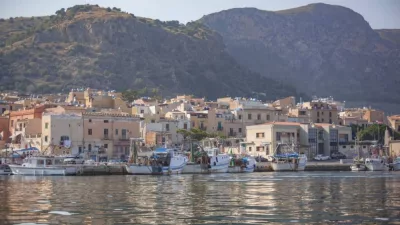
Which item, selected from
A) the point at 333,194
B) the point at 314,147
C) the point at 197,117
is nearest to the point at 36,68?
the point at 197,117

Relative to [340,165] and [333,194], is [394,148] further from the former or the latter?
[333,194]

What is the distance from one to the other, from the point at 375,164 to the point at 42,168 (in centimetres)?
4025

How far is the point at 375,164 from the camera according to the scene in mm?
86375

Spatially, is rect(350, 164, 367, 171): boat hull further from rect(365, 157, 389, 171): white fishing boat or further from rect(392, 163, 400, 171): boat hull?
rect(392, 163, 400, 171): boat hull

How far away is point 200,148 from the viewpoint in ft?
281

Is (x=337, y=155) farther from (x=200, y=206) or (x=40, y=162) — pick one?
(x=200, y=206)

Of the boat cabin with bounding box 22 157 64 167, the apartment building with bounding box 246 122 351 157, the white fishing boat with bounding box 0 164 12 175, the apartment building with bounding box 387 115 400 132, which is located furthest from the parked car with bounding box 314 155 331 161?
the white fishing boat with bounding box 0 164 12 175

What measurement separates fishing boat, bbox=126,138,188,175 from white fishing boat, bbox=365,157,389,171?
76.9ft

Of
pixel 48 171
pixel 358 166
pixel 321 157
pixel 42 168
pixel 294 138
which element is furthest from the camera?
pixel 321 157

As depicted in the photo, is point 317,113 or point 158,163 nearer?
point 158,163

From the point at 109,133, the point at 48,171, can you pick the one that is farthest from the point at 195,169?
the point at 48,171

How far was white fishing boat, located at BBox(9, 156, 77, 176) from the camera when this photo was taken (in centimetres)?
7138

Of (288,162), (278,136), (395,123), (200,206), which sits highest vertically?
(395,123)

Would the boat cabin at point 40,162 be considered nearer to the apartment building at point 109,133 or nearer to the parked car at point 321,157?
the apartment building at point 109,133
